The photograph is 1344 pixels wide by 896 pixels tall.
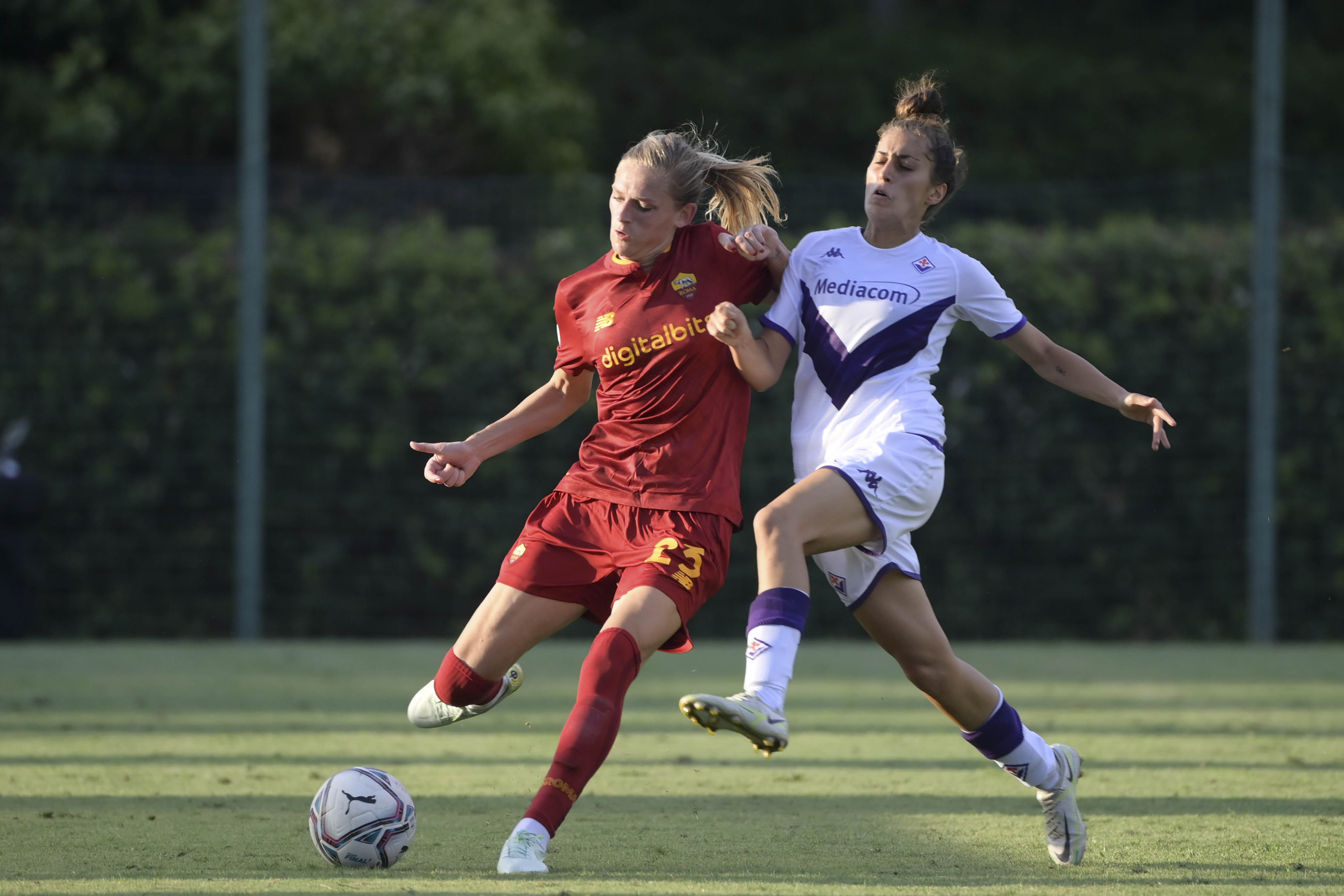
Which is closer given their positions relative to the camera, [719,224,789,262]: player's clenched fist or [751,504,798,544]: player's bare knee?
[751,504,798,544]: player's bare knee

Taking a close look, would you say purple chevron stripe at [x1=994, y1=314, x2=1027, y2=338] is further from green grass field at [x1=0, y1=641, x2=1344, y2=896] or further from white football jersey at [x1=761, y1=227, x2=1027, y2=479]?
green grass field at [x1=0, y1=641, x2=1344, y2=896]

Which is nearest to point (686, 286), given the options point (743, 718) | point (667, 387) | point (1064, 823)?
point (667, 387)

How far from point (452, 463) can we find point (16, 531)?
703 cm

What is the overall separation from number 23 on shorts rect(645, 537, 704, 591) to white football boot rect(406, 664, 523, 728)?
0.61 metres

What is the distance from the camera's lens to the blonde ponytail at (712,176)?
4.36 meters

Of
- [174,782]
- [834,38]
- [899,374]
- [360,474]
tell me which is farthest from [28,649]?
[834,38]

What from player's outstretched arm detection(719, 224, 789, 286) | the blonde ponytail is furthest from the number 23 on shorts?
the blonde ponytail

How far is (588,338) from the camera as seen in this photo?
442 centimetres

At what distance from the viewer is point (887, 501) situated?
4.02 m

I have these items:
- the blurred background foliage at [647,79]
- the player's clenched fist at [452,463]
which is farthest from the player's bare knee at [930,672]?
the blurred background foliage at [647,79]

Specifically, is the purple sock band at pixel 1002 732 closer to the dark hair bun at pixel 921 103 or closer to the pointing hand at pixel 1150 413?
the pointing hand at pixel 1150 413

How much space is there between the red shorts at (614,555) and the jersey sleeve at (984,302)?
0.91m

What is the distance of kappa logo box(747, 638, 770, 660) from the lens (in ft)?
12.3

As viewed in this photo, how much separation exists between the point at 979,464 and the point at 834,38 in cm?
887
